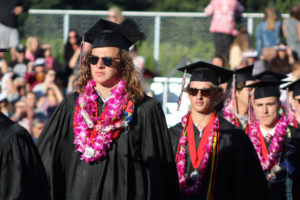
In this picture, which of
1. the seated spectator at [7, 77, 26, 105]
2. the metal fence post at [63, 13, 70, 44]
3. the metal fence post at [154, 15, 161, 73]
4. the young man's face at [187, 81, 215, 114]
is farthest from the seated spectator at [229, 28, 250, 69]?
the young man's face at [187, 81, 215, 114]

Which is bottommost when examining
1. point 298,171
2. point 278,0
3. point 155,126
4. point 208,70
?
point 298,171

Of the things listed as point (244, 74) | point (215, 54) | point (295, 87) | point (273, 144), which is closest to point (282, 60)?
point (215, 54)

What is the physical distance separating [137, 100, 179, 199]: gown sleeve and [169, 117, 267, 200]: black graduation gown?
99 centimetres

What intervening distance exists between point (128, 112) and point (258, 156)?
8.58 feet

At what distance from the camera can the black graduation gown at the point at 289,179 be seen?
8875mm

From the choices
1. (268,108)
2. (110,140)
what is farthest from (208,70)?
(110,140)

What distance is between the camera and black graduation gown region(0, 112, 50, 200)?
429 centimetres

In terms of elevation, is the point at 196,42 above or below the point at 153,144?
above

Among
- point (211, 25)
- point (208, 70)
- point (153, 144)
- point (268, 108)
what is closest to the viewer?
point (153, 144)

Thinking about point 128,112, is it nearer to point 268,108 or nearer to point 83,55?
point 83,55

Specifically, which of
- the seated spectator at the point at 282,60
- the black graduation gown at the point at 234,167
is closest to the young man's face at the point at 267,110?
the black graduation gown at the point at 234,167

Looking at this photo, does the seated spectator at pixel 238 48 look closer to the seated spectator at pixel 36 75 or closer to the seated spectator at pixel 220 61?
the seated spectator at pixel 220 61

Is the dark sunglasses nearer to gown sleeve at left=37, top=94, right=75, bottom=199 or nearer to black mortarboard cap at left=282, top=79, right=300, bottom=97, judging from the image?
gown sleeve at left=37, top=94, right=75, bottom=199

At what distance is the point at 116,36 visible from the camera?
736cm
